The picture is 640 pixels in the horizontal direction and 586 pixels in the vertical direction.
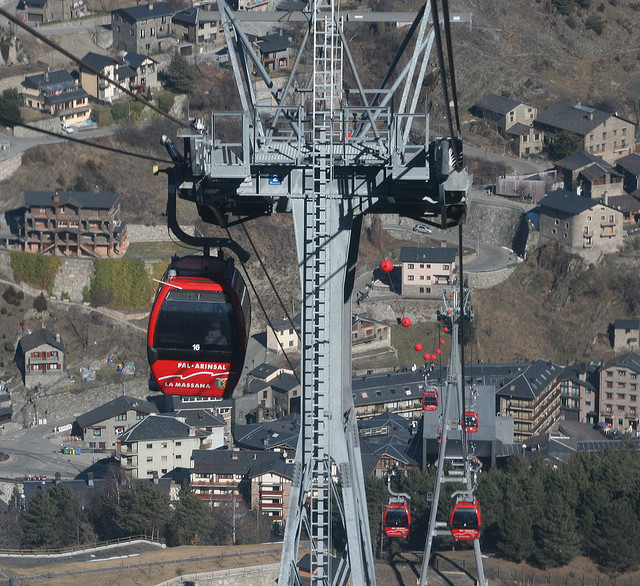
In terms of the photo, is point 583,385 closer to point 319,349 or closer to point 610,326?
point 610,326

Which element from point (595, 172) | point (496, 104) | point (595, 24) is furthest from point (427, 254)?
point (595, 24)

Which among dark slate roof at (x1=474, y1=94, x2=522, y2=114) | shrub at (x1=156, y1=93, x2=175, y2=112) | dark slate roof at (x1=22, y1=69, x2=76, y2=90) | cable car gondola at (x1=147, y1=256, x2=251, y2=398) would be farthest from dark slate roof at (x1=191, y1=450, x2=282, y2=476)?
dark slate roof at (x1=474, y1=94, x2=522, y2=114)

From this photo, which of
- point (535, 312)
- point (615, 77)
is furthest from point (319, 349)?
point (615, 77)

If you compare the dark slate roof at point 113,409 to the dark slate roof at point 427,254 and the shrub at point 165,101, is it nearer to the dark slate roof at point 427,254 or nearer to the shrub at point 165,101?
the dark slate roof at point 427,254

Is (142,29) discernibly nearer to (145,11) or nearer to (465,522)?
(145,11)

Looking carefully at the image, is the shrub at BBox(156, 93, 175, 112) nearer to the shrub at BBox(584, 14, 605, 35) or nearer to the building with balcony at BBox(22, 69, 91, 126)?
the building with balcony at BBox(22, 69, 91, 126)
